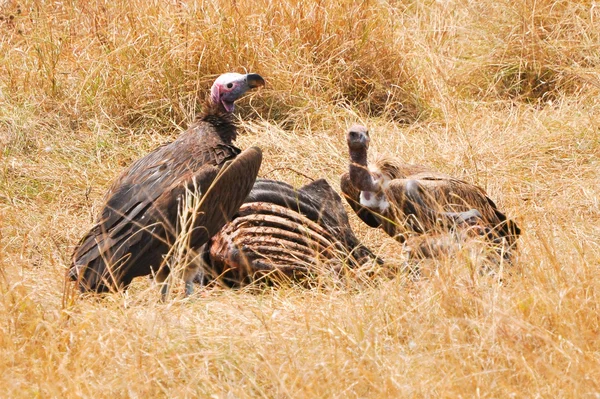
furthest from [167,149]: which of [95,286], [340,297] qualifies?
[340,297]

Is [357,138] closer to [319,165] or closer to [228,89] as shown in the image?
[228,89]

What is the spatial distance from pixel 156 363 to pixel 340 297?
1.07 meters

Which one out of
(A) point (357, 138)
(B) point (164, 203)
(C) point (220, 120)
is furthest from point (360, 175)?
(B) point (164, 203)

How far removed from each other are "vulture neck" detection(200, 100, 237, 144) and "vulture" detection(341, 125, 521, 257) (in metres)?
0.61

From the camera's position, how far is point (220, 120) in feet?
17.7

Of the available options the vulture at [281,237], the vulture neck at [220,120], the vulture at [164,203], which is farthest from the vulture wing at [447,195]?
the vulture neck at [220,120]

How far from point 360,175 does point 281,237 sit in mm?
503

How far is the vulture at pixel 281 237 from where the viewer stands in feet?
16.2

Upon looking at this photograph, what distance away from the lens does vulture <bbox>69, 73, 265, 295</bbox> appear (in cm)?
455

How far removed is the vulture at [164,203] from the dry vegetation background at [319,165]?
0.26m

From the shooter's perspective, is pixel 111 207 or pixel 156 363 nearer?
pixel 156 363

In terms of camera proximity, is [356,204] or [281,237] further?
[356,204]

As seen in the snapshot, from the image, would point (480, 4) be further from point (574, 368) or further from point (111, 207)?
point (574, 368)

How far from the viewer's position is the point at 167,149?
520cm
